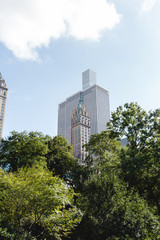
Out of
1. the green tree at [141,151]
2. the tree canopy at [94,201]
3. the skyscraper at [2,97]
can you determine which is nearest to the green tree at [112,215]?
the tree canopy at [94,201]

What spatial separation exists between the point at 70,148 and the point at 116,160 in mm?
18795

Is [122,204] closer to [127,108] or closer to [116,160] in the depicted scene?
[116,160]

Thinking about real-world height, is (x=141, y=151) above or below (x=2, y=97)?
below

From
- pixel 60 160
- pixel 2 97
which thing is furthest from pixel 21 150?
pixel 2 97

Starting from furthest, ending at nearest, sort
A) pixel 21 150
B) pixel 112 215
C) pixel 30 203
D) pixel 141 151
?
pixel 21 150 → pixel 141 151 → pixel 112 215 → pixel 30 203

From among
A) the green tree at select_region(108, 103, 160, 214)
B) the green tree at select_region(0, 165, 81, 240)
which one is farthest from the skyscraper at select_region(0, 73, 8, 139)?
the green tree at select_region(0, 165, 81, 240)

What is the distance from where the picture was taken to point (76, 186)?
103 ft

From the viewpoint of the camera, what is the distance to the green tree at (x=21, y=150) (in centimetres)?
3234

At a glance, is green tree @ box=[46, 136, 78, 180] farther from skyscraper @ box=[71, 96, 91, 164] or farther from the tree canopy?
skyscraper @ box=[71, 96, 91, 164]

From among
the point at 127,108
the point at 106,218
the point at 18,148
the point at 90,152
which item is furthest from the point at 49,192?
the point at 90,152

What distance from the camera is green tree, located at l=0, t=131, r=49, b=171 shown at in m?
32.3

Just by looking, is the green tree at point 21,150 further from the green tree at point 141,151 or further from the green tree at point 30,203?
the green tree at point 30,203

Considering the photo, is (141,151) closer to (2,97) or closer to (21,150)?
(21,150)

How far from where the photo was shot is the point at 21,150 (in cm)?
3359
